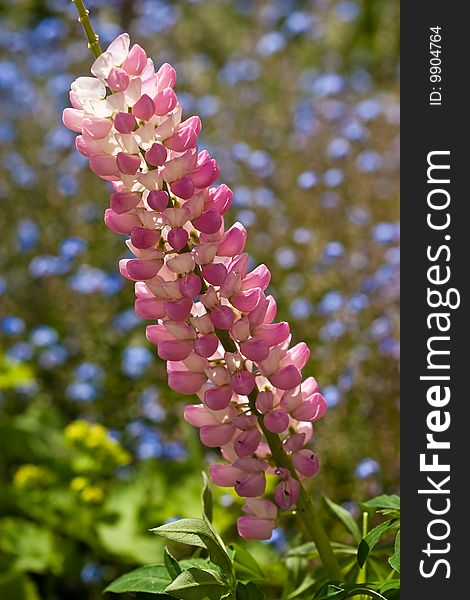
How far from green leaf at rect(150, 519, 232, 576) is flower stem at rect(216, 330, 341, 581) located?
0.13m

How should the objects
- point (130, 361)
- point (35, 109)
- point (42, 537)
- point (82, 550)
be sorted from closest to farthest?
point (42, 537) → point (82, 550) → point (130, 361) → point (35, 109)

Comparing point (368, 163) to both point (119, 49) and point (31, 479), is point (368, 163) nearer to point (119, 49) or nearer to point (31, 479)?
point (31, 479)

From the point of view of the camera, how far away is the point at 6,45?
447 centimetres

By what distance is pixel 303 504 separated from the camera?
1224mm

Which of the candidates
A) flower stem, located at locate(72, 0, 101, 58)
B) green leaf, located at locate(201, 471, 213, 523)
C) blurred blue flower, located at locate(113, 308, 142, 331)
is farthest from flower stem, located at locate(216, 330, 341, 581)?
blurred blue flower, located at locate(113, 308, 142, 331)

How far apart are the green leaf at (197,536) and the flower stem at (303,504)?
0.43ft

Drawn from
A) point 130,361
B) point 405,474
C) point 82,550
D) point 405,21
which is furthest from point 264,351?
point 130,361

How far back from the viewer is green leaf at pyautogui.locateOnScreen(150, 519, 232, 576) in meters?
1.07

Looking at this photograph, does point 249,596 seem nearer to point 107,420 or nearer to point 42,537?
point 42,537

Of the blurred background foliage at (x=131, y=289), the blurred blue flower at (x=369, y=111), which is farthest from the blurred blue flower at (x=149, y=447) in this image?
the blurred blue flower at (x=369, y=111)

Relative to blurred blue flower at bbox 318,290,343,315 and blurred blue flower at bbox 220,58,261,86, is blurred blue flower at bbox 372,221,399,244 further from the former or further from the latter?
blurred blue flower at bbox 220,58,261,86

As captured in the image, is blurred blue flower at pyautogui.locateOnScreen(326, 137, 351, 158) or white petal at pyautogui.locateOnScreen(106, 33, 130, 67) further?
blurred blue flower at pyautogui.locateOnScreen(326, 137, 351, 158)

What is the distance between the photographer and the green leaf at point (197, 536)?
107cm

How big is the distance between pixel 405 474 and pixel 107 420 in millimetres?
1691
